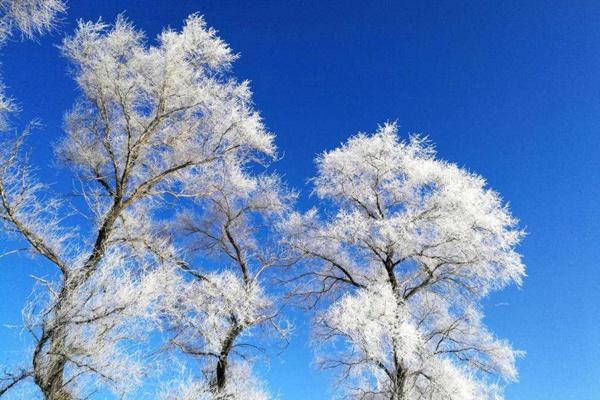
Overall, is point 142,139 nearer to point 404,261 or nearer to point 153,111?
point 153,111

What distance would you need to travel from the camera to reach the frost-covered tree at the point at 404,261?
40.5 ft

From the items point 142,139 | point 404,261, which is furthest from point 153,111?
point 404,261

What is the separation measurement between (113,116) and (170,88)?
1.55 metres

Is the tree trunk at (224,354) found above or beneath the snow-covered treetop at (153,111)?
beneath

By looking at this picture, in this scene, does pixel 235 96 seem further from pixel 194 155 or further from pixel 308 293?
pixel 308 293

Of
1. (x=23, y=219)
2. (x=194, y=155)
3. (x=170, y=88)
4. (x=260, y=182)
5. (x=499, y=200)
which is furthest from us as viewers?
(x=260, y=182)

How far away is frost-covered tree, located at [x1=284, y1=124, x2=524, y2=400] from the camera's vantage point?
1236 cm

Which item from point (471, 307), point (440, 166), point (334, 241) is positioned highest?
point (440, 166)

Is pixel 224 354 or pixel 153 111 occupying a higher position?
pixel 153 111

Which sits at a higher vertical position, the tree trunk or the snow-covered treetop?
the snow-covered treetop

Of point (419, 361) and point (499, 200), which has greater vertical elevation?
point (499, 200)

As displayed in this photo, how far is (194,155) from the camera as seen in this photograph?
41.9ft

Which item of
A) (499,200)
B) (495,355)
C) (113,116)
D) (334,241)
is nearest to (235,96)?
(113,116)

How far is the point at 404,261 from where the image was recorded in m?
14.3
